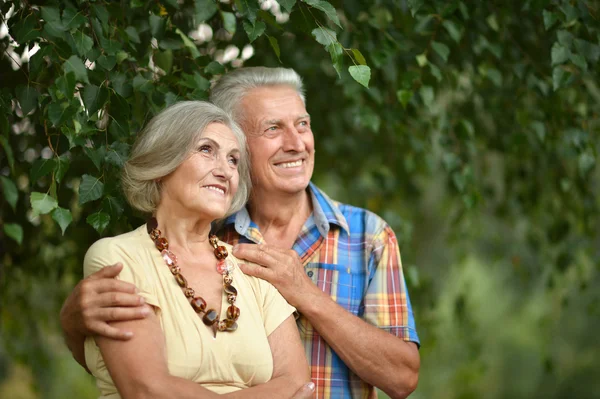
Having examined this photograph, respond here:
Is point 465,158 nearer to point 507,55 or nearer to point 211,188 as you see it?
point 507,55

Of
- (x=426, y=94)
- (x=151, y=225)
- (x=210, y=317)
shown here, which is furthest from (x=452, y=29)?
(x=210, y=317)

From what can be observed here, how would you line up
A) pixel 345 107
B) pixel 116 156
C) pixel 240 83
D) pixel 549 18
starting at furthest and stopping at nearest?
pixel 345 107 < pixel 549 18 < pixel 240 83 < pixel 116 156

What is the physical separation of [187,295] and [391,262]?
78 cm

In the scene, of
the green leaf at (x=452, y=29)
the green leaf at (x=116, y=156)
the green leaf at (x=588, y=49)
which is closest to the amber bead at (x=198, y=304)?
the green leaf at (x=116, y=156)

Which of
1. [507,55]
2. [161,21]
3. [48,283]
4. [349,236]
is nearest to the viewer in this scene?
[161,21]

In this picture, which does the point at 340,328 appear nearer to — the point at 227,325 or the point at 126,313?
the point at 227,325

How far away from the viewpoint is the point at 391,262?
2.50 metres

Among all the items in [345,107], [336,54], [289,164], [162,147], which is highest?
[345,107]

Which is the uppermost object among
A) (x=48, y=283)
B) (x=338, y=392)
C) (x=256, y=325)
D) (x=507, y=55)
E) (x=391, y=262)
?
(x=507, y=55)

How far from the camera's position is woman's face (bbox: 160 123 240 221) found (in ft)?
6.73

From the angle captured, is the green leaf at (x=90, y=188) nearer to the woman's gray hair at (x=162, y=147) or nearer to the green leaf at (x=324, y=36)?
the woman's gray hair at (x=162, y=147)

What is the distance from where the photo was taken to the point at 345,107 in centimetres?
446

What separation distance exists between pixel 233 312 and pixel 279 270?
1.03 ft

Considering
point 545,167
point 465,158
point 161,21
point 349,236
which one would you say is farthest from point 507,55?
point 161,21
